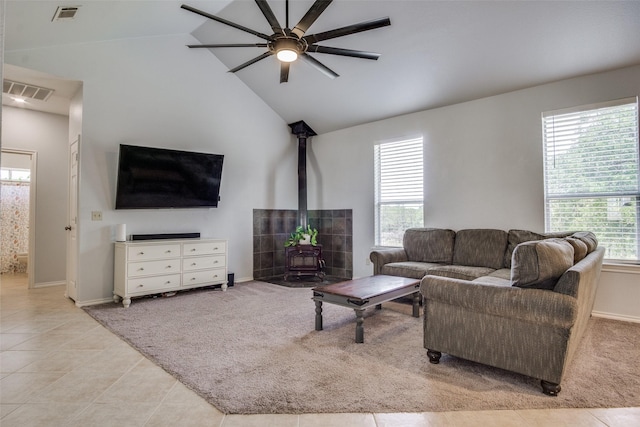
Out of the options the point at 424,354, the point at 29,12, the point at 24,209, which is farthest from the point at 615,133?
the point at 24,209

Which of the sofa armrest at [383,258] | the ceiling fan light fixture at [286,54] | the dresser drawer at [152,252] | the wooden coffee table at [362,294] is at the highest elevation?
the ceiling fan light fixture at [286,54]

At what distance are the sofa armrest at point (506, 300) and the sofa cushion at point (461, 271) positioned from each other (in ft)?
4.94

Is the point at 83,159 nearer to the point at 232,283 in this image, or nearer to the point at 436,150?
the point at 232,283

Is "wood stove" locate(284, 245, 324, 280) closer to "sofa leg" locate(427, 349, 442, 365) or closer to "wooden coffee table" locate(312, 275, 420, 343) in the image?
"wooden coffee table" locate(312, 275, 420, 343)

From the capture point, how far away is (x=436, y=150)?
199 inches

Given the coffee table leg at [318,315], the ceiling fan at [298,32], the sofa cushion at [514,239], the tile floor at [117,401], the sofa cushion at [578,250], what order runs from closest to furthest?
the tile floor at [117,401] < the sofa cushion at [578,250] < the ceiling fan at [298,32] < the coffee table leg at [318,315] < the sofa cushion at [514,239]

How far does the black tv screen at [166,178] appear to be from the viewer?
4480mm

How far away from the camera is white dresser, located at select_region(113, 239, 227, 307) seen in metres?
4.28

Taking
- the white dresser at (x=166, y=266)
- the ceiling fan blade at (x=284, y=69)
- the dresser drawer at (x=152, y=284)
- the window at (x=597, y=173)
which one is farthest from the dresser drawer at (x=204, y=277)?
the window at (x=597, y=173)

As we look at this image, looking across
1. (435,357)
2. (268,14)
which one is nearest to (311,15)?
(268,14)

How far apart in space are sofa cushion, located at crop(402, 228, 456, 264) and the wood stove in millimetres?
1516

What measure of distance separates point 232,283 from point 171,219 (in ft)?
4.28

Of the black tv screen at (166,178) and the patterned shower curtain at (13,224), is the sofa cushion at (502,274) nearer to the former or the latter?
the black tv screen at (166,178)

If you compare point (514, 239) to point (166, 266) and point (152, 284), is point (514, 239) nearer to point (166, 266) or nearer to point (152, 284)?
point (166, 266)
